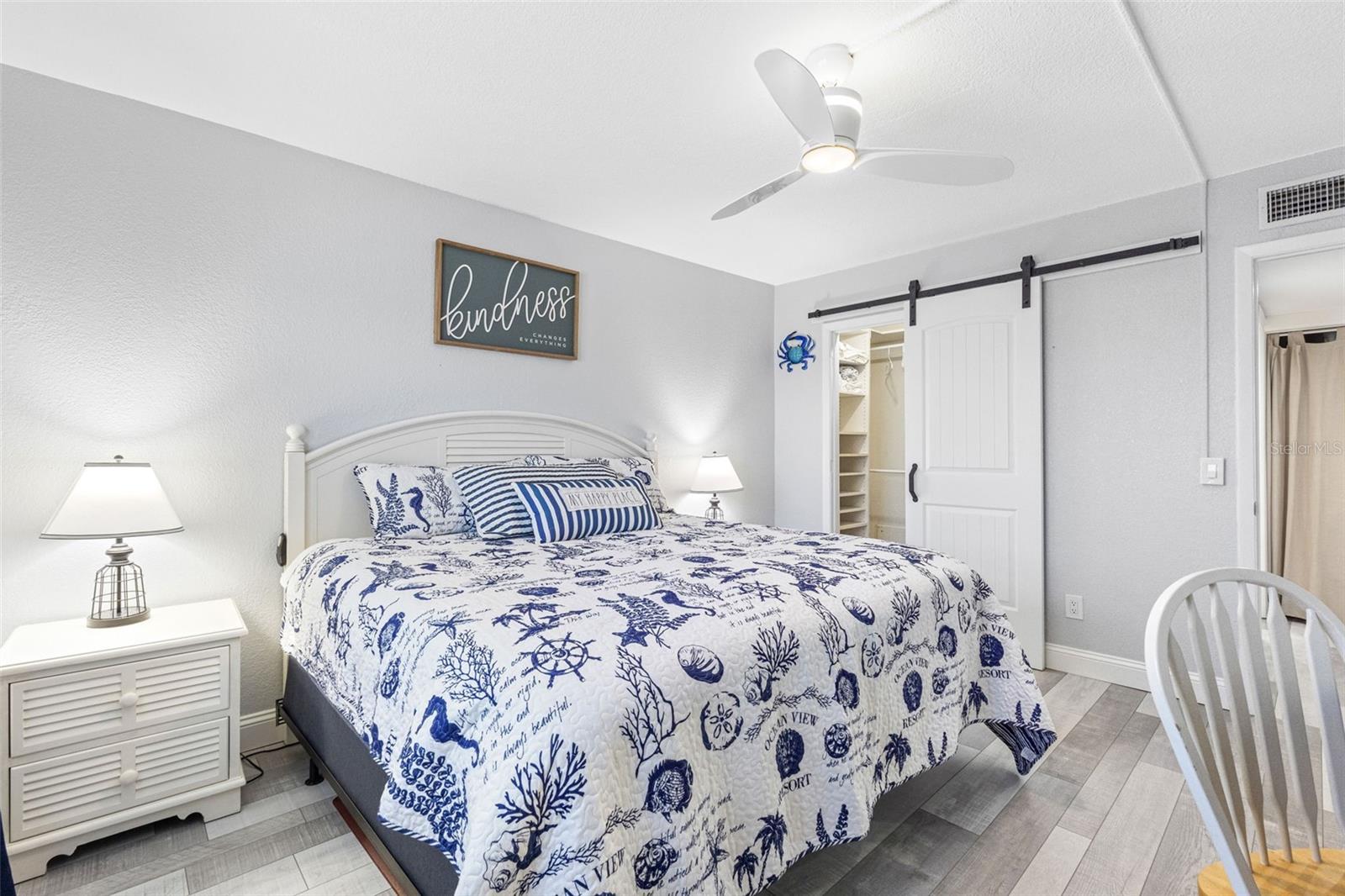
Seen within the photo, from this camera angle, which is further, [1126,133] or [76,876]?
[1126,133]

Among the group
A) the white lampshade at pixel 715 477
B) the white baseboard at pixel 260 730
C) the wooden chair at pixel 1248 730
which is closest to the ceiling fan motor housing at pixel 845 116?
the wooden chair at pixel 1248 730

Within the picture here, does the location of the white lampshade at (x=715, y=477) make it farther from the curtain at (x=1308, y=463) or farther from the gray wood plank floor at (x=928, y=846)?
the curtain at (x=1308, y=463)

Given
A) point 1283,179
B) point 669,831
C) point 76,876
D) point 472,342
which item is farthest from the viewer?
point 472,342

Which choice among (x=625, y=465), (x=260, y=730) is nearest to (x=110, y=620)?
(x=260, y=730)

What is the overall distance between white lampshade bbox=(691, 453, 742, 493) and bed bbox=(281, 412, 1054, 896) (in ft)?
4.78

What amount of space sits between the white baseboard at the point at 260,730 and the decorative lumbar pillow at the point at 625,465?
4.49 feet

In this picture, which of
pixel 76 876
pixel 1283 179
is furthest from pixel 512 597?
pixel 1283 179

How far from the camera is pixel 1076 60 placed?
6.53 feet

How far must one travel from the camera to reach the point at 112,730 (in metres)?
1.79

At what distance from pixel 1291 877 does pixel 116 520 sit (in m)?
2.77

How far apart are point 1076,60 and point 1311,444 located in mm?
3533

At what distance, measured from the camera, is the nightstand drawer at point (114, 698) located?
167 cm

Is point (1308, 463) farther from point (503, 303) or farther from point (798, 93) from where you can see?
point (503, 303)

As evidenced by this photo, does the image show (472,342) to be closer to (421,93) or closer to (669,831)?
(421,93)
